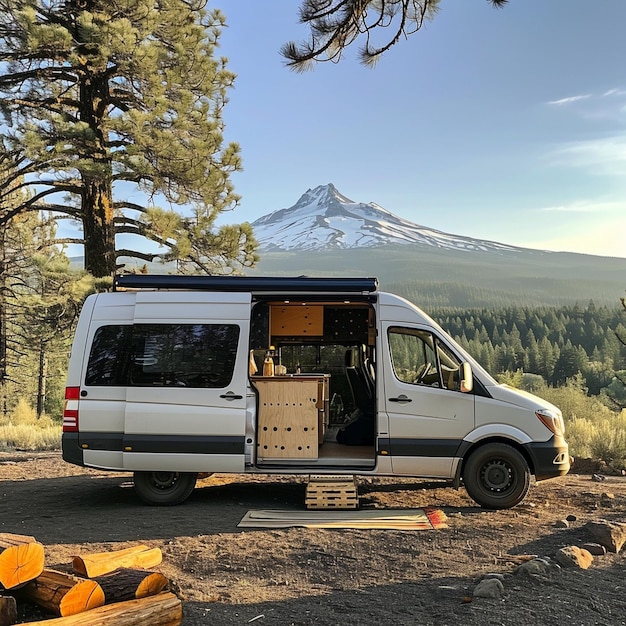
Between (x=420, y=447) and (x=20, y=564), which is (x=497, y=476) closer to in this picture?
(x=420, y=447)

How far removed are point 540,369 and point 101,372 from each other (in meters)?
35.8

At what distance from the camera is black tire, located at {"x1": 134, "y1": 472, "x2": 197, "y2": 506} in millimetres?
7508

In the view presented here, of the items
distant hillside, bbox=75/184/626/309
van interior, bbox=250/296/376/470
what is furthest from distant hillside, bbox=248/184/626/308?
van interior, bbox=250/296/376/470

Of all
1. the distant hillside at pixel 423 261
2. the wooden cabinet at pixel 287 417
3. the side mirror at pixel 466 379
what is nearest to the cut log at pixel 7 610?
the wooden cabinet at pixel 287 417

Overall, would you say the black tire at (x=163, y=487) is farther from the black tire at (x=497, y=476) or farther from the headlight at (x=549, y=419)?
the headlight at (x=549, y=419)

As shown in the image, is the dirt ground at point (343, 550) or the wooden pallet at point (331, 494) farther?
the wooden pallet at point (331, 494)

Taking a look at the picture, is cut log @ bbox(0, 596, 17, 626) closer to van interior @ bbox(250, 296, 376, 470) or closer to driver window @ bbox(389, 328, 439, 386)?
van interior @ bbox(250, 296, 376, 470)

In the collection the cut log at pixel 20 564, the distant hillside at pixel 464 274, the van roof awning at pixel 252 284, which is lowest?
the cut log at pixel 20 564

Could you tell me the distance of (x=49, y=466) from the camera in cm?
1062

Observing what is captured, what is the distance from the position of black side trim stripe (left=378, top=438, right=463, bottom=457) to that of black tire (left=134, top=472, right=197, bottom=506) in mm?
2217

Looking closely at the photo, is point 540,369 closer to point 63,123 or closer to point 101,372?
point 63,123

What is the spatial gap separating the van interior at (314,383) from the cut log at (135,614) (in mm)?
3532

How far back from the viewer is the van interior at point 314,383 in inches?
300

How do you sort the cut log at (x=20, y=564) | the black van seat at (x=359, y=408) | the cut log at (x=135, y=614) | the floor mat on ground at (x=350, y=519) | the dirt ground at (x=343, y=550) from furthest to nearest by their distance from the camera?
the black van seat at (x=359, y=408) → the floor mat on ground at (x=350, y=519) → the dirt ground at (x=343, y=550) → the cut log at (x=20, y=564) → the cut log at (x=135, y=614)
